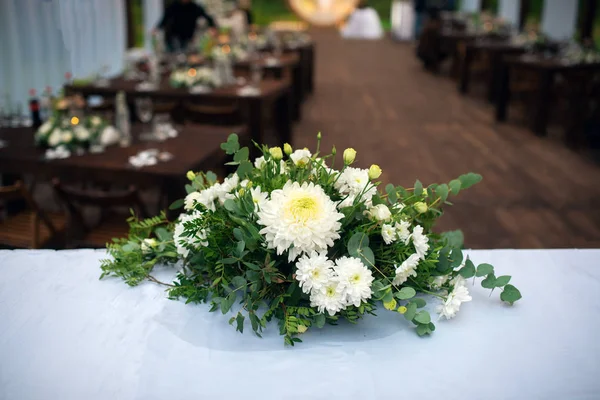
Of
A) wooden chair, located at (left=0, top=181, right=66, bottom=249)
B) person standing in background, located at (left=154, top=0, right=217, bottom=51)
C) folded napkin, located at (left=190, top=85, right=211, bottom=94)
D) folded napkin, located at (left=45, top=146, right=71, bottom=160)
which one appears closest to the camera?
wooden chair, located at (left=0, top=181, right=66, bottom=249)

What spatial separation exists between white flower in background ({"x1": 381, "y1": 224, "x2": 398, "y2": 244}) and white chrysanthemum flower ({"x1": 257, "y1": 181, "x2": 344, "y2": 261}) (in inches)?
4.3

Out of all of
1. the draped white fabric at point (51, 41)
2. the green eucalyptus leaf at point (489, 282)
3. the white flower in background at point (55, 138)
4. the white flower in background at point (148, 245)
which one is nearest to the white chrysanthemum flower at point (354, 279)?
the green eucalyptus leaf at point (489, 282)

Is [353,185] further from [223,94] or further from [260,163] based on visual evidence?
[223,94]

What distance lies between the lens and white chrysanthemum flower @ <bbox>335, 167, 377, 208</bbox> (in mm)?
1256

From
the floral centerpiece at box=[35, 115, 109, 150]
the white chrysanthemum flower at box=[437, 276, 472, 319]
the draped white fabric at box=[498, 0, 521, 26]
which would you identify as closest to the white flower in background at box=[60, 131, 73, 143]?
the floral centerpiece at box=[35, 115, 109, 150]

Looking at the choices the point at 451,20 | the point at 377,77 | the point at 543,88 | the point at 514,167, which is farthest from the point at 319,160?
the point at 451,20

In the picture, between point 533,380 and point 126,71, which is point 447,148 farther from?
point 533,380

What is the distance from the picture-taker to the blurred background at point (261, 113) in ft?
10.5

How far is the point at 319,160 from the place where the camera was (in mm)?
1288

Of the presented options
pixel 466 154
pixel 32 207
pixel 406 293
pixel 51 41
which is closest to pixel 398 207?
pixel 406 293

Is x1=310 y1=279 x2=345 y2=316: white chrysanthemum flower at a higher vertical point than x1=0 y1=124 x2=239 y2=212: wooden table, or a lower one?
higher

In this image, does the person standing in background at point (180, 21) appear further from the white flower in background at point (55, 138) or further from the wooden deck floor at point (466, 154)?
the white flower in background at point (55, 138)

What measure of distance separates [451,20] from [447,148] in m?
8.38

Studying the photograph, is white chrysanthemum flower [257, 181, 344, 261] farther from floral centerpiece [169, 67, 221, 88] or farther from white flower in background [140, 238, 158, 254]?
floral centerpiece [169, 67, 221, 88]
